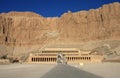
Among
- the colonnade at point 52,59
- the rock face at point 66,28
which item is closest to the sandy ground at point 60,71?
the colonnade at point 52,59

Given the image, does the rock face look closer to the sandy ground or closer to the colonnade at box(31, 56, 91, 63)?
the colonnade at box(31, 56, 91, 63)

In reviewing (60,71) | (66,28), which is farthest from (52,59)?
(60,71)

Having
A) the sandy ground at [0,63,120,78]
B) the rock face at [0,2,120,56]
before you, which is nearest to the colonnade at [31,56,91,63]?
the rock face at [0,2,120,56]

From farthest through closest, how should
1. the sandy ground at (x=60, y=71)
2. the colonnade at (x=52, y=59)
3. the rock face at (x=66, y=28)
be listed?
the rock face at (x=66, y=28) → the colonnade at (x=52, y=59) → the sandy ground at (x=60, y=71)

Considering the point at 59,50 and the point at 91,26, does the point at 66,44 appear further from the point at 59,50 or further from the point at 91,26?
the point at 59,50

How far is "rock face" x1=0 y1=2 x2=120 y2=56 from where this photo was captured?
14638cm

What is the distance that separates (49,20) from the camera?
577 feet

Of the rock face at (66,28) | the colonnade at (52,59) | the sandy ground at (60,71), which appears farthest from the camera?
the rock face at (66,28)

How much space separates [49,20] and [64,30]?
19.1m

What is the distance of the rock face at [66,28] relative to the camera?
146m

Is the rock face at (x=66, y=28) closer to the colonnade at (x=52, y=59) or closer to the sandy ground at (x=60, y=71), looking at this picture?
the colonnade at (x=52, y=59)

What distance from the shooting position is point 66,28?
6363 inches

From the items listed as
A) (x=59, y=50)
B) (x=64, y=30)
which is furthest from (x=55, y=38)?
(x=59, y=50)

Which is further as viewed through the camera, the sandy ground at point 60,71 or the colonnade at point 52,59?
the colonnade at point 52,59
